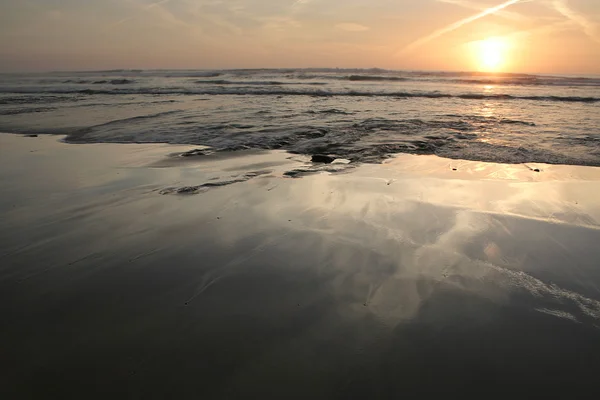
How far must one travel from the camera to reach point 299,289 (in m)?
3.02

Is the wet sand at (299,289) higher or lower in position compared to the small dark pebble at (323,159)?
lower

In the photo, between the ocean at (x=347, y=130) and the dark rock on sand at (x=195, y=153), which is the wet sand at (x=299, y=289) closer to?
the dark rock on sand at (x=195, y=153)

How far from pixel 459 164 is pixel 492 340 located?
16.3 feet

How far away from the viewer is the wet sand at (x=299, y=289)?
2.17 meters

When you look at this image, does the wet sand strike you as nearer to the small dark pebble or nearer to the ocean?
the small dark pebble

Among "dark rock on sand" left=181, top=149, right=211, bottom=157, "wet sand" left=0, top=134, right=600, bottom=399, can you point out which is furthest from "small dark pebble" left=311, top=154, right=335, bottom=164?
"dark rock on sand" left=181, top=149, right=211, bottom=157

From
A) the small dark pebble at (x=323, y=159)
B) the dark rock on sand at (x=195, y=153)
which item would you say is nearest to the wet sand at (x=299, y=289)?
the small dark pebble at (x=323, y=159)

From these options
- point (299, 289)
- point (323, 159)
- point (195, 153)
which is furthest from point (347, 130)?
point (299, 289)

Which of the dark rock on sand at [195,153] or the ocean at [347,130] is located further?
the ocean at [347,130]

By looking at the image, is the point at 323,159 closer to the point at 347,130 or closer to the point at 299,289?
the point at 347,130

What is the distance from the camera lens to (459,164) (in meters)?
6.93

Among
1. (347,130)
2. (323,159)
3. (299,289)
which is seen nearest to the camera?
(299,289)

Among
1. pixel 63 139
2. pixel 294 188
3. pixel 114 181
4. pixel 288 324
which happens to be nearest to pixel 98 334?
pixel 288 324

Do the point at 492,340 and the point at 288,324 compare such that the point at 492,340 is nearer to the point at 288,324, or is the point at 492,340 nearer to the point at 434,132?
the point at 288,324
